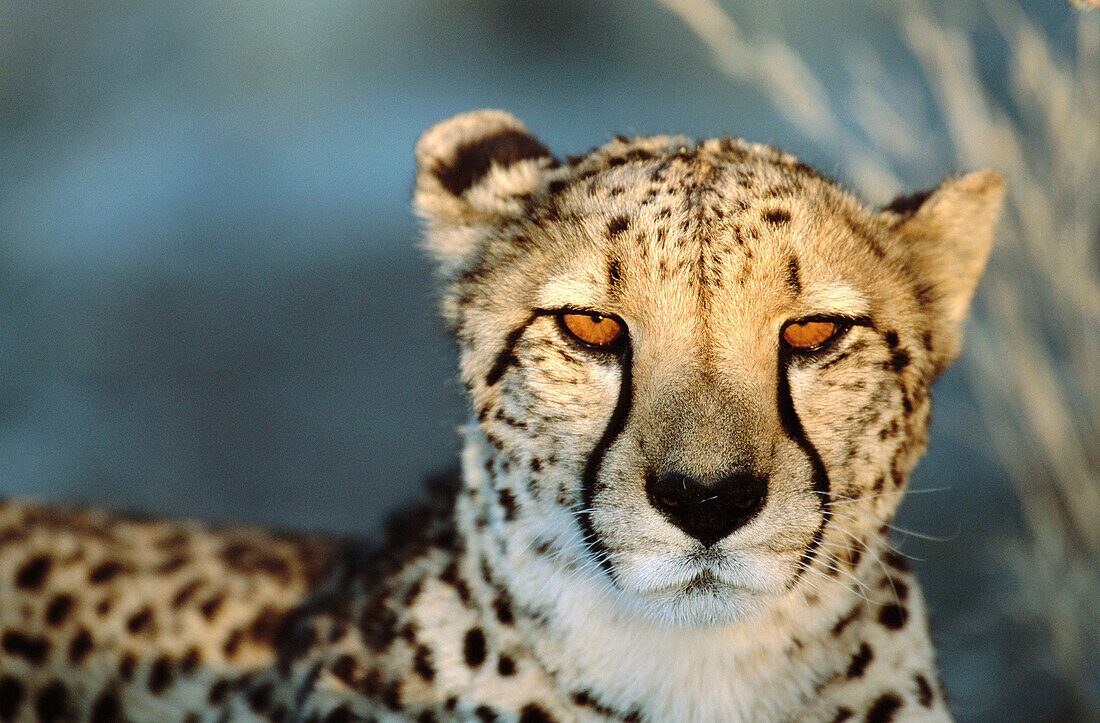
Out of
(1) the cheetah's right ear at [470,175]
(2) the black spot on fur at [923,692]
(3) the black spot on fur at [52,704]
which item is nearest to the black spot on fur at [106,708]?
(3) the black spot on fur at [52,704]

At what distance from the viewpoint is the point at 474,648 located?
1.59 m

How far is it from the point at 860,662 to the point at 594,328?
0.58 metres

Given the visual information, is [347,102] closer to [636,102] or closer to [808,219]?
[636,102]

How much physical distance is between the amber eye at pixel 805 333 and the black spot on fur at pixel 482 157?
55 cm

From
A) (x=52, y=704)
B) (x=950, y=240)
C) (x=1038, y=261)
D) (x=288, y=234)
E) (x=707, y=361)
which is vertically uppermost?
(x=288, y=234)

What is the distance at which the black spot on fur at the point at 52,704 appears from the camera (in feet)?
6.29

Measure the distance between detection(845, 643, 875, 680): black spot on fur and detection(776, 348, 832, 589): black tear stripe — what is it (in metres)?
0.19

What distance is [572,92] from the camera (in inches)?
201

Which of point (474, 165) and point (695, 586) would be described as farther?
point (474, 165)

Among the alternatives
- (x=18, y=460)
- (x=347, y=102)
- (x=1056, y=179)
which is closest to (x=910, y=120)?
(x=1056, y=179)

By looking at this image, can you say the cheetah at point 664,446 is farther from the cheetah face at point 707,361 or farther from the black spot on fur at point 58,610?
the black spot on fur at point 58,610

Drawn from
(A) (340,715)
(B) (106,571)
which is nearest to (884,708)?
(A) (340,715)

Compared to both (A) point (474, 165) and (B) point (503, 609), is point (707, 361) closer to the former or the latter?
(B) point (503, 609)

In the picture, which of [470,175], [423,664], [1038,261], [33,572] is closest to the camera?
[423,664]
